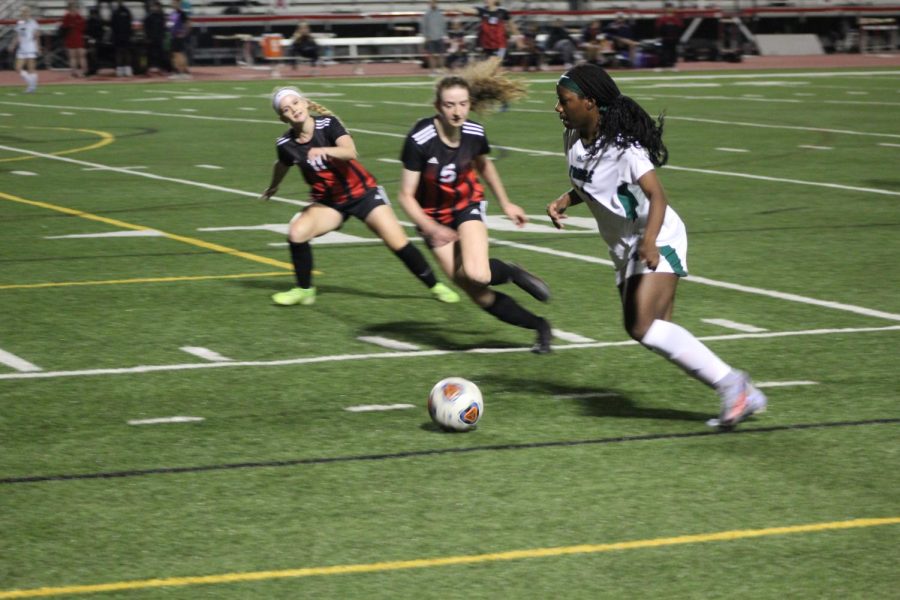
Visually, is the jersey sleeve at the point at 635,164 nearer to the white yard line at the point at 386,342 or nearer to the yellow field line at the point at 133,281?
the white yard line at the point at 386,342

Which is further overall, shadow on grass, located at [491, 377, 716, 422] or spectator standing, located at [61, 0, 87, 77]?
spectator standing, located at [61, 0, 87, 77]

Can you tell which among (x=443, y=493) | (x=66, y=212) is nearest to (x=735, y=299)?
(x=443, y=493)

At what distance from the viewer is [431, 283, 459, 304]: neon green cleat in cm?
1087

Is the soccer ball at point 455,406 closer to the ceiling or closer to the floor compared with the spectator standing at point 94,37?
closer to the ceiling

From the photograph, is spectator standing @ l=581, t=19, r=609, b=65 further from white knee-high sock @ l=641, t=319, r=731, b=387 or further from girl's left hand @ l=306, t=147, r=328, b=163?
white knee-high sock @ l=641, t=319, r=731, b=387

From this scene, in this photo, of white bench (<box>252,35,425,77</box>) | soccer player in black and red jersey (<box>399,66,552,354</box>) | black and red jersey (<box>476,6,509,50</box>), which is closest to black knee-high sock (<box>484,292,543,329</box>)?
soccer player in black and red jersey (<box>399,66,552,354</box>)

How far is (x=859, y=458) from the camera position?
6699 mm

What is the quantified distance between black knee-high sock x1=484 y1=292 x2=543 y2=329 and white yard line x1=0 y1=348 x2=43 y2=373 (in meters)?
2.66

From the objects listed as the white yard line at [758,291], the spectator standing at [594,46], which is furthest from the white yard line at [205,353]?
the spectator standing at [594,46]

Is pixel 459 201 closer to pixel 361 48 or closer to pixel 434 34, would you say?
pixel 434 34

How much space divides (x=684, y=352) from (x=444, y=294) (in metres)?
4.04

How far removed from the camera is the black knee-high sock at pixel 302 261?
10641 millimetres

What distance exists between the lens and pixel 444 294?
35.8ft

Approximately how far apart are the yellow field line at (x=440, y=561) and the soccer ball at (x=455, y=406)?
5.38 feet
